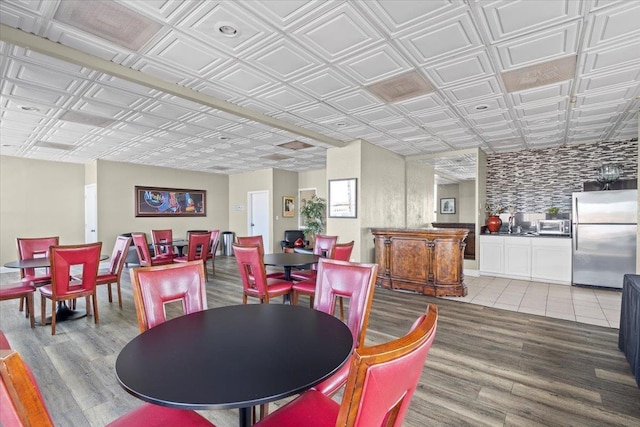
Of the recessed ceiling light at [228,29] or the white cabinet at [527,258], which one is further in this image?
the white cabinet at [527,258]

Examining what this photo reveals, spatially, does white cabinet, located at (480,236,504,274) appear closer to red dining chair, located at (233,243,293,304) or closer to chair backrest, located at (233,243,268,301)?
red dining chair, located at (233,243,293,304)

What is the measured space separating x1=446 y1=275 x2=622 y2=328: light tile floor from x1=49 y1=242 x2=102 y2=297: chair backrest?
4866 millimetres

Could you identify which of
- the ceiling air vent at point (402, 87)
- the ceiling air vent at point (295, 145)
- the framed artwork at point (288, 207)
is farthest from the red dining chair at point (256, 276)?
the framed artwork at point (288, 207)

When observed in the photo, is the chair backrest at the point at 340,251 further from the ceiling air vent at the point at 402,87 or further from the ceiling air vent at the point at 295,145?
the ceiling air vent at the point at 295,145

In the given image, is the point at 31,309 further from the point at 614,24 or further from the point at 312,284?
the point at 614,24

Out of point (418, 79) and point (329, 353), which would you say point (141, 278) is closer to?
point (329, 353)

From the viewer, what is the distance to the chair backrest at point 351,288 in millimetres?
1855

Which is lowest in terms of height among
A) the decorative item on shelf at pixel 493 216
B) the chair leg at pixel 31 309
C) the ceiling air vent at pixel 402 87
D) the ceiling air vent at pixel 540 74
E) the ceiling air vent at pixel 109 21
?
the chair leg at pixel 31 309

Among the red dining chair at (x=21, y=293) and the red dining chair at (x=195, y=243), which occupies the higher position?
the red dining chair at (x=195, y=243)

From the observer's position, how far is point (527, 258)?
19.0 ft

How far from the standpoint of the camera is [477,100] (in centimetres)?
369

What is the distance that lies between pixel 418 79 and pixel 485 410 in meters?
2.92

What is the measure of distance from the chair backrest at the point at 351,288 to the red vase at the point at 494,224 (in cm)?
540

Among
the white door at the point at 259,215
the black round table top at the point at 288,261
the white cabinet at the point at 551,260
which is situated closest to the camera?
the black round table top at the point at 288,261
